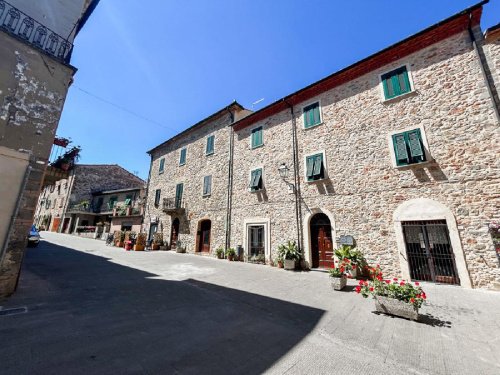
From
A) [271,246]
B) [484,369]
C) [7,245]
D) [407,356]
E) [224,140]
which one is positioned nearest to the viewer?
[484,369]

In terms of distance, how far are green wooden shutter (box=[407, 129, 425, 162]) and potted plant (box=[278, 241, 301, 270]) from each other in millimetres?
5966

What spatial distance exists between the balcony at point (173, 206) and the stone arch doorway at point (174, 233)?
0.84 metres

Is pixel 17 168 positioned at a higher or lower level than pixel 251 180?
lower

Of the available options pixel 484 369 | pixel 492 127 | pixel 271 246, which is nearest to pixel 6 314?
pixel 484 369

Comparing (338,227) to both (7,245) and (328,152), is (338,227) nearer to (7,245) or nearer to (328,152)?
(328,152)

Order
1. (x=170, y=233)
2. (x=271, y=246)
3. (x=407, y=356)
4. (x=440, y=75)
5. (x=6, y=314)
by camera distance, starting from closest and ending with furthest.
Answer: (x=407, y=356)
(x=6, y=314)
(x=440, y=75)
(x=271, y=246)
(x=170, y=233)

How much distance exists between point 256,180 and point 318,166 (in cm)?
374

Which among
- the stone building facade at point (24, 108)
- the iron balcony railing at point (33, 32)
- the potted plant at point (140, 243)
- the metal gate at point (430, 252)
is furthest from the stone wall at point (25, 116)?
the potted plant at point (140, 243)

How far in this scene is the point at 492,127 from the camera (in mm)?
6891

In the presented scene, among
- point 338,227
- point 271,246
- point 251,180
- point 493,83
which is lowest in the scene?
point 271,246

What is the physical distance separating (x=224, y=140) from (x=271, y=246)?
27.0ft

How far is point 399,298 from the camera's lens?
446cm

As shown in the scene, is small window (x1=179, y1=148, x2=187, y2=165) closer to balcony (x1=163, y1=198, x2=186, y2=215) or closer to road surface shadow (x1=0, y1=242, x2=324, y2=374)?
balcony (x1=163, y1=198, x2=186, y2=215)

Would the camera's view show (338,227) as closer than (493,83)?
No
